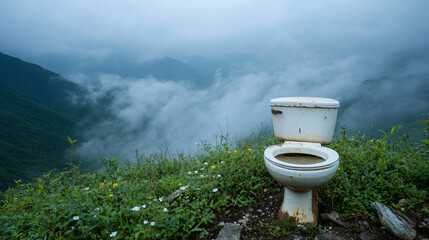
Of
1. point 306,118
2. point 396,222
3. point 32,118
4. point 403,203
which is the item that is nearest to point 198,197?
point 306,118

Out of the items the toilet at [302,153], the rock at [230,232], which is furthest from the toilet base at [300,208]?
the rock at [230,232]

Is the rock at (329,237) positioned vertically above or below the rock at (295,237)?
above

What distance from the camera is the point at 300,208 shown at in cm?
195

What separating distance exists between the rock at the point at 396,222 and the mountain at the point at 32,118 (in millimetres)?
10464

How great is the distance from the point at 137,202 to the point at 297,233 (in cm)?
137

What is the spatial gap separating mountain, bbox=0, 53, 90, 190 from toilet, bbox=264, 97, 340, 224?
32.0ft

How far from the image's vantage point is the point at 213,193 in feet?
7.21

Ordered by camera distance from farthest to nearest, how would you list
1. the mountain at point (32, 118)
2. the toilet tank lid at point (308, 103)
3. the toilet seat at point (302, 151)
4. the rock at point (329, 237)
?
the mountain at point (32, 118) → the toilet tank lid at point (308, 103) → the toilet seat at point (302, 151) → the rock at point (329, 237)

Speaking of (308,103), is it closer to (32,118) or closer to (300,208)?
(300,208)

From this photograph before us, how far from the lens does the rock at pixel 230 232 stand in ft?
5.68

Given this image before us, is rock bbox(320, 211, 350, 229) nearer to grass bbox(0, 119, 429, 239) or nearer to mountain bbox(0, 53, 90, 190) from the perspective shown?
grass bbox(0, 119, 429, 239)

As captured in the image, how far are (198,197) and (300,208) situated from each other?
0.89 metres

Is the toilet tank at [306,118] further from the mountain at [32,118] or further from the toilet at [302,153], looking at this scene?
the mountain at [32,118]

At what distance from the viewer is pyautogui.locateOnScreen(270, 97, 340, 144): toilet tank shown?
2297 millimetres
